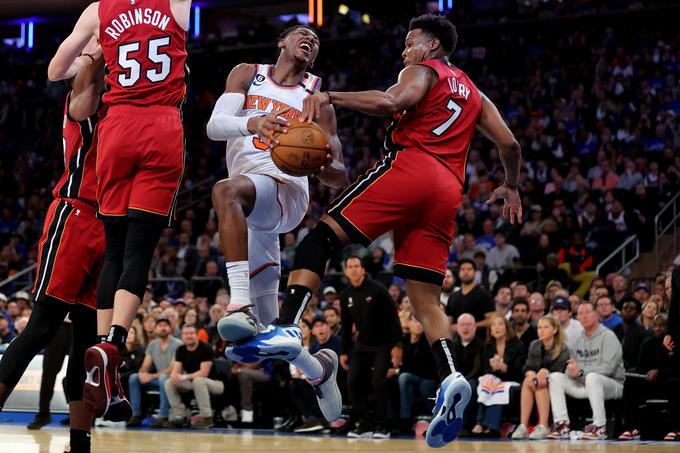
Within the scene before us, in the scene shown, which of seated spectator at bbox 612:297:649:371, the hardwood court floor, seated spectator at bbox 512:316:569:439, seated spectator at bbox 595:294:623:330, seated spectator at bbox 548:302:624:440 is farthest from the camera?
seated spectator at bbox 595:294:623:330

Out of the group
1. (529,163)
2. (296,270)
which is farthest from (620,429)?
(529,163)

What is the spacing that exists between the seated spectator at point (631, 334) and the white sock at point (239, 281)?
611cm

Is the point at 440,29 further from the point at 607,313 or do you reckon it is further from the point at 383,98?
the point at 607,313

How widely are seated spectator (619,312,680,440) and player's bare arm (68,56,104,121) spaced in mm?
6855

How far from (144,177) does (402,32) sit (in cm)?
2072

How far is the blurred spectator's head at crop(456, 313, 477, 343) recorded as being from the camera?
36.4 feet

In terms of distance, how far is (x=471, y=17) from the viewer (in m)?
24.7

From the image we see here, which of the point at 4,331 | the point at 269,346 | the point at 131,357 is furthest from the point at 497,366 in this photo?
the point at 4,331

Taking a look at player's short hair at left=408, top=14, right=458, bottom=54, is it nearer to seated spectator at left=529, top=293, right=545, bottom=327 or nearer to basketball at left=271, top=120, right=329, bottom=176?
basketball at left=271, top=120, right=329, bottom=176

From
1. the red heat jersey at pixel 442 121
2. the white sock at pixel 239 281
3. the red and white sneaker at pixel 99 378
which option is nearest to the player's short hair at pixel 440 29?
the red heat jersey at pixel 442 121

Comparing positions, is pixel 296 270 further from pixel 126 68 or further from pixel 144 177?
pixel 126 68

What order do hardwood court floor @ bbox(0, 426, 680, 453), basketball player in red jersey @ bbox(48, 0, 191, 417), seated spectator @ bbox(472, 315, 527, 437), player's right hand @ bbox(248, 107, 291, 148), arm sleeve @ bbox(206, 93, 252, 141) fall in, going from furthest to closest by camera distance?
seated spectator @ bbox(472, 315, 527, 437) < hardwood court floor @ bbox(0, 426, 680, 453) < arm sleeve @ bbox(206, 93, 252, 141) < player's right hand @ bbox(248, 107, 291, 148) < basketball player in red jersey @ bbox(48, 0, 191, 417)

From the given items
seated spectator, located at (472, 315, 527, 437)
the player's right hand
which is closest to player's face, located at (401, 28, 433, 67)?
the player's right hand

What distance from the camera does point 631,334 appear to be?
1083 centimetres
